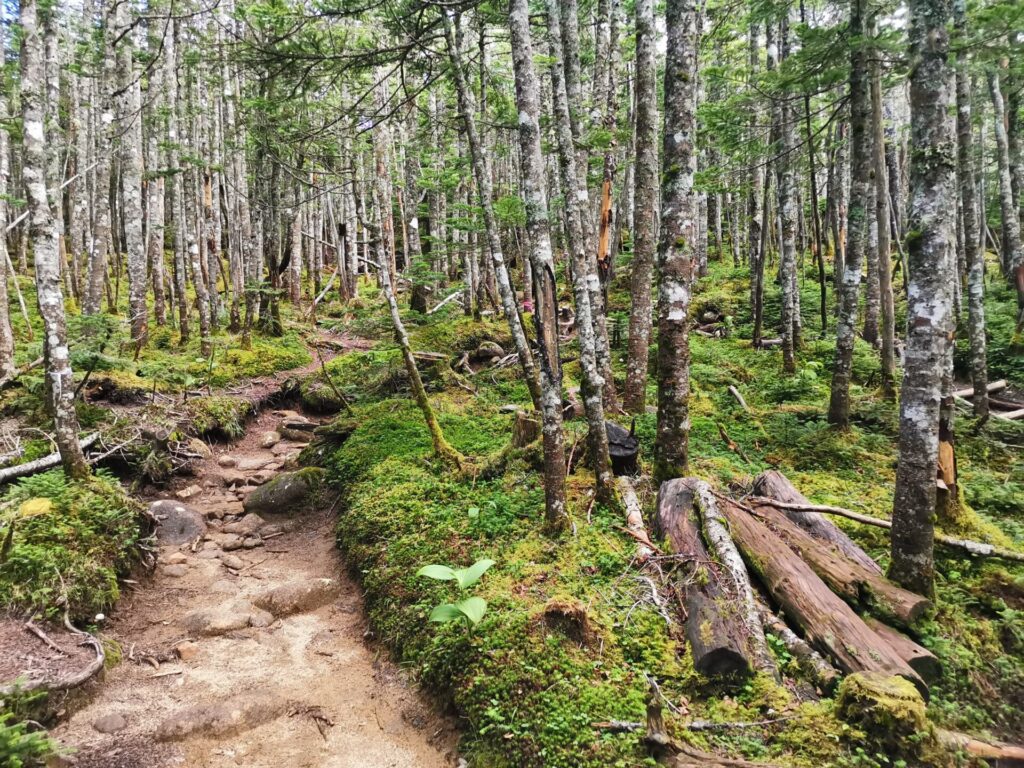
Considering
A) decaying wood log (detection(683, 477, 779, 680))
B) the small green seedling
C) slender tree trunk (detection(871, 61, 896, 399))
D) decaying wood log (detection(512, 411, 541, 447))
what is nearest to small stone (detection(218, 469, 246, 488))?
decaying wood log (detection(512, 411, 541, 447))

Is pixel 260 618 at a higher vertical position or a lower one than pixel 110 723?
lower

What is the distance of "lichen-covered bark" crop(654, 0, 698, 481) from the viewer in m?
5.25

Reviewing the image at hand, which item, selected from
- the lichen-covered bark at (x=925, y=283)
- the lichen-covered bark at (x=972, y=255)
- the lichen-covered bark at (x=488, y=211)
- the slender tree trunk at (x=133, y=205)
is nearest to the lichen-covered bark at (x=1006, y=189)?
the lichen-covered bark at (x=972, y=255)

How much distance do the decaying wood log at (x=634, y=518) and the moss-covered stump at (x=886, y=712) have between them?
1.84 meters

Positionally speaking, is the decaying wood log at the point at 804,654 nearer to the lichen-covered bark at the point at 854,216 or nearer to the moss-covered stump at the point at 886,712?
the moss-covered stump at the point at 886,712

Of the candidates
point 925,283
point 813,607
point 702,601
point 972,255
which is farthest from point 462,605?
point 972,255

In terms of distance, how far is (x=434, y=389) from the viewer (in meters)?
11.4

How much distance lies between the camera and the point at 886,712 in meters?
2.94

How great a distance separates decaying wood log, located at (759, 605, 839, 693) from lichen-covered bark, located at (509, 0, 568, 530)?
1.97m

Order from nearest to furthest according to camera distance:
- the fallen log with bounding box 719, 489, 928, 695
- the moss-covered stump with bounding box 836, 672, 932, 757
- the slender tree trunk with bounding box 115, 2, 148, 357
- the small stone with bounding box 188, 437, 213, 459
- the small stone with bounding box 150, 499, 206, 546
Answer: the moss-covered stump with bounding box 836, 672, 932, 757, the fallen log with bounding box 719, 489, 928, 695, the small stone with bounding box 150, 499, 206, 546, the small stone with bounding box 188, 437, 213, 459, the slender tree trunk with bounding box 115, 2, 148, 357

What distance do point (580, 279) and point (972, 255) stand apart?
25.0 feet

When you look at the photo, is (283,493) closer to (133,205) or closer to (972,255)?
(133,205)

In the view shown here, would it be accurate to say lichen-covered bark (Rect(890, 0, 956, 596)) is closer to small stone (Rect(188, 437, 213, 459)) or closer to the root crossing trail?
the root crossing trail

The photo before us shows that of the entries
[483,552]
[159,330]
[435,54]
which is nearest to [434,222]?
[159,330]
